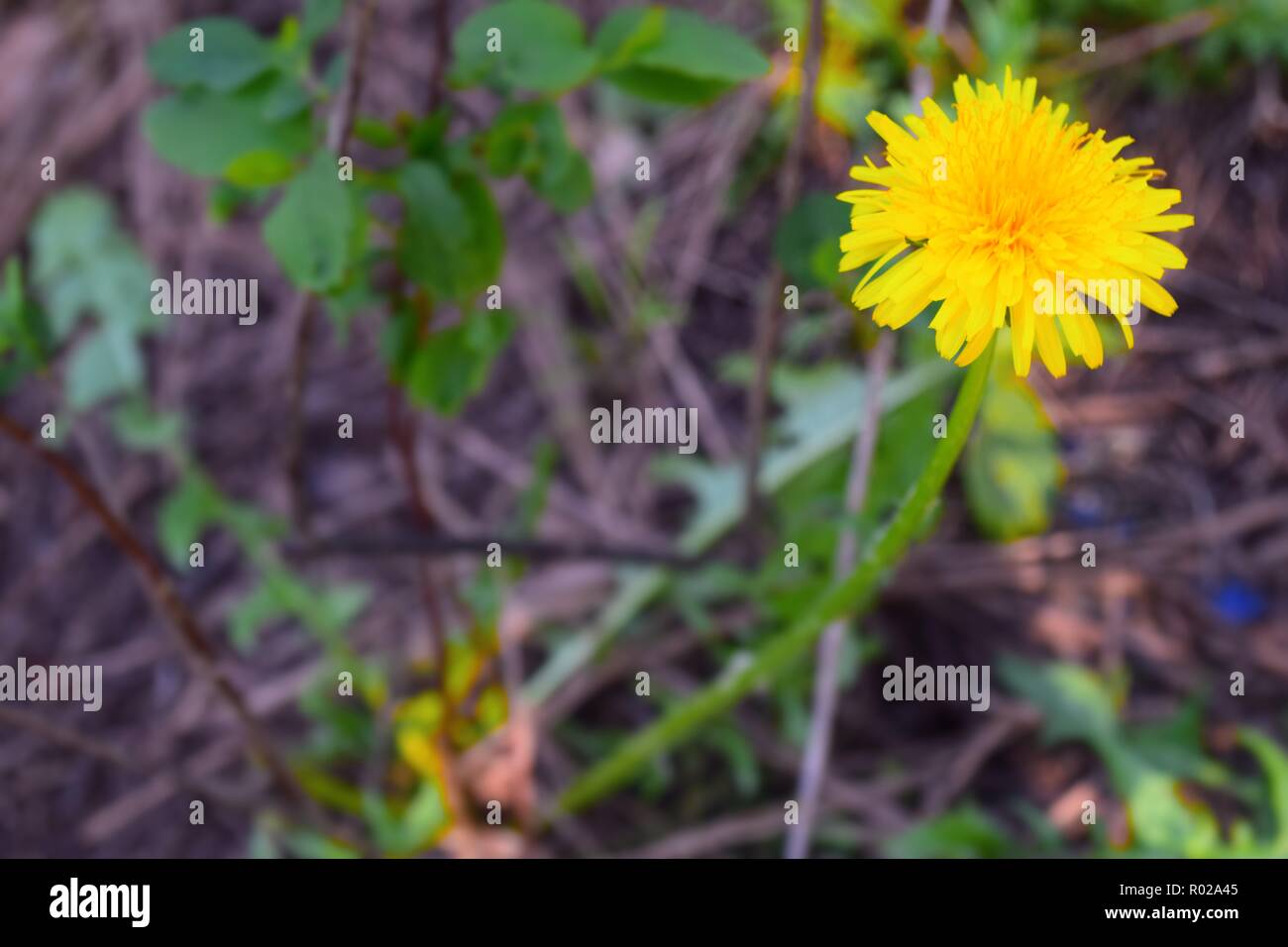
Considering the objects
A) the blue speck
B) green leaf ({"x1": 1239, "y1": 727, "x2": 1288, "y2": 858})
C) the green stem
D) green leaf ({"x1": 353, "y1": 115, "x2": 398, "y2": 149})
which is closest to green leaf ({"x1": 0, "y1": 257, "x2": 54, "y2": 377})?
green leaf ({"x1": 353, "y1": 115, "x2": 398, "y2": 149})

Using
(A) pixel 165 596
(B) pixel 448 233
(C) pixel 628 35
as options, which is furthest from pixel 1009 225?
(A) pixel 165 596

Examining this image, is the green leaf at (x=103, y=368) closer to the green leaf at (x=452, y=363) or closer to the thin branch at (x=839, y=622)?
the green leaf at (x=452, y=363)

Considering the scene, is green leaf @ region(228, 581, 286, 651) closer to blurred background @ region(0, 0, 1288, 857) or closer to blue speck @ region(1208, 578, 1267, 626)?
blurred background @ region(0, 0, 1288, 857)

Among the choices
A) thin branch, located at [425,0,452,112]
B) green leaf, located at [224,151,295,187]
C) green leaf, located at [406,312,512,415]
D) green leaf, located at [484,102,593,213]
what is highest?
thin branch, located at [425,0,452,112]

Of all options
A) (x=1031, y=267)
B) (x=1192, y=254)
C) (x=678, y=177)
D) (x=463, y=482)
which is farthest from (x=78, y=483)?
(x=1192, y=254)

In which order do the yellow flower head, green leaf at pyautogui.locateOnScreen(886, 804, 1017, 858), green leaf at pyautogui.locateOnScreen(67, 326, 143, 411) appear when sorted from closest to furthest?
the yellow flower head, green leaf at pyautogui.locateOnScreen(886, 804, 1017, 858), green leaf at pyautogui.locateOnScreen(67, 326, 143, 411)
